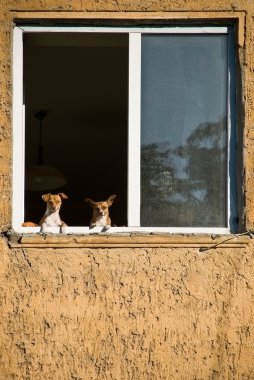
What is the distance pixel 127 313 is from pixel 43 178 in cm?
403

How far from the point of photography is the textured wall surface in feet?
20.0

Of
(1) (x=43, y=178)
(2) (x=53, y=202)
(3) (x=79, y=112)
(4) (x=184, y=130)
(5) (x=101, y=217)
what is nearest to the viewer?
(4) (x=184, y=130)

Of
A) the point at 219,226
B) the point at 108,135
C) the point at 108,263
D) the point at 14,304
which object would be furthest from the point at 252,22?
the point at 108,135

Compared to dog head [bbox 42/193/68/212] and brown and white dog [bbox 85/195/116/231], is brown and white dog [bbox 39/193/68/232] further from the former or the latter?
brown and white dog [bbox 85/195/116/231]

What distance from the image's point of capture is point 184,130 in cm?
642

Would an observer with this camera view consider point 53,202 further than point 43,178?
No

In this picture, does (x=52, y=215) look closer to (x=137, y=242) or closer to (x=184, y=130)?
(x=137, y=242)

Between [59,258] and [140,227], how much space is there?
64 cm

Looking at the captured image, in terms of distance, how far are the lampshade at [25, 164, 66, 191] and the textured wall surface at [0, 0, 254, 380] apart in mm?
3731

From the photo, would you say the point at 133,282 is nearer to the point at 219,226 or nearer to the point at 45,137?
the point at 219,226

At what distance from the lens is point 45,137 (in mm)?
11539

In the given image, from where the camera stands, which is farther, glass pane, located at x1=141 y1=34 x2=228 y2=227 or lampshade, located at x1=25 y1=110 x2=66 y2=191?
lampshade, located at x1=25 y1=110 x2=66 y2=191

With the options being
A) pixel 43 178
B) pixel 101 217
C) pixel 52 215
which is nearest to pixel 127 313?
pixel 101 217

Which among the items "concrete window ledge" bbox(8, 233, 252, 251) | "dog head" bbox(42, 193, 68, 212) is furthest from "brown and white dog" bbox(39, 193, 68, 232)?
"concrete window ledge" bbox(8, 233, 252, 251)
